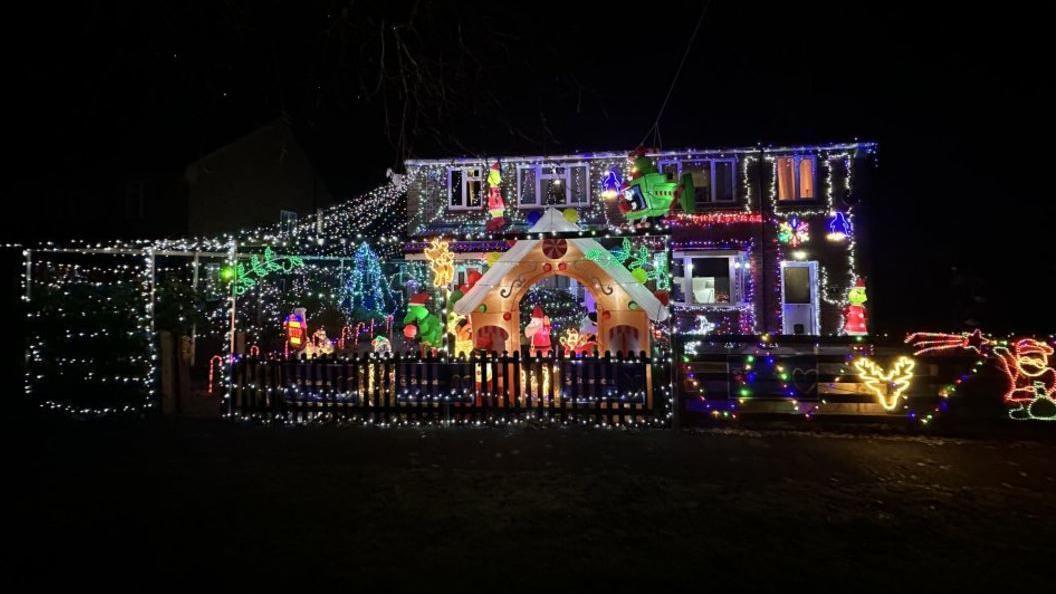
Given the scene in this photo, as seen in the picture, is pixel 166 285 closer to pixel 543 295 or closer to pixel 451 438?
pixel 451 438

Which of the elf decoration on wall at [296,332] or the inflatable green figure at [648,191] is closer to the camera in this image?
the inflatable green figure at [648,191]

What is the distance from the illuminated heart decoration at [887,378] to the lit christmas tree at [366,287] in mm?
11933

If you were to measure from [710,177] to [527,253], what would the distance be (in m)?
10.4

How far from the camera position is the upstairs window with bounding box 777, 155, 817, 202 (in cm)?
1781

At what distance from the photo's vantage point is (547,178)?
1886 cm

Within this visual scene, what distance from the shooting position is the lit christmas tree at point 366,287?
637 inches

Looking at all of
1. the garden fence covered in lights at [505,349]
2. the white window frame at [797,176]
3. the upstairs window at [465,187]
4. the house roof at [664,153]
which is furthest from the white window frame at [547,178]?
the white window frame at [797,176]

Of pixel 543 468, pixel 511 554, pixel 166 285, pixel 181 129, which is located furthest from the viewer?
pixel 181 129

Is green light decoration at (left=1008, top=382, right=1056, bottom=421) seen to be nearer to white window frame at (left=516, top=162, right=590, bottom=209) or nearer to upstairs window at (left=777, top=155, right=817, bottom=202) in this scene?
upstairs window at (left=777, top=155, right=817, bottom=202)

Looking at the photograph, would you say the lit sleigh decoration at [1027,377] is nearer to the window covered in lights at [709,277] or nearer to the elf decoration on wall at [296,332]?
the window covered in lights at [709,277]

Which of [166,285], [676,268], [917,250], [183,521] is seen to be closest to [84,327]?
[166,285]

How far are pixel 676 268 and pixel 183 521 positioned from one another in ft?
51.3

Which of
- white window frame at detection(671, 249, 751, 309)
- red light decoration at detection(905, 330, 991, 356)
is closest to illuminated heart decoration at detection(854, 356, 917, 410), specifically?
red light decoration at detection(905, 330, 991, 356)

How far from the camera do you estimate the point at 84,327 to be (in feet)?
30.3
